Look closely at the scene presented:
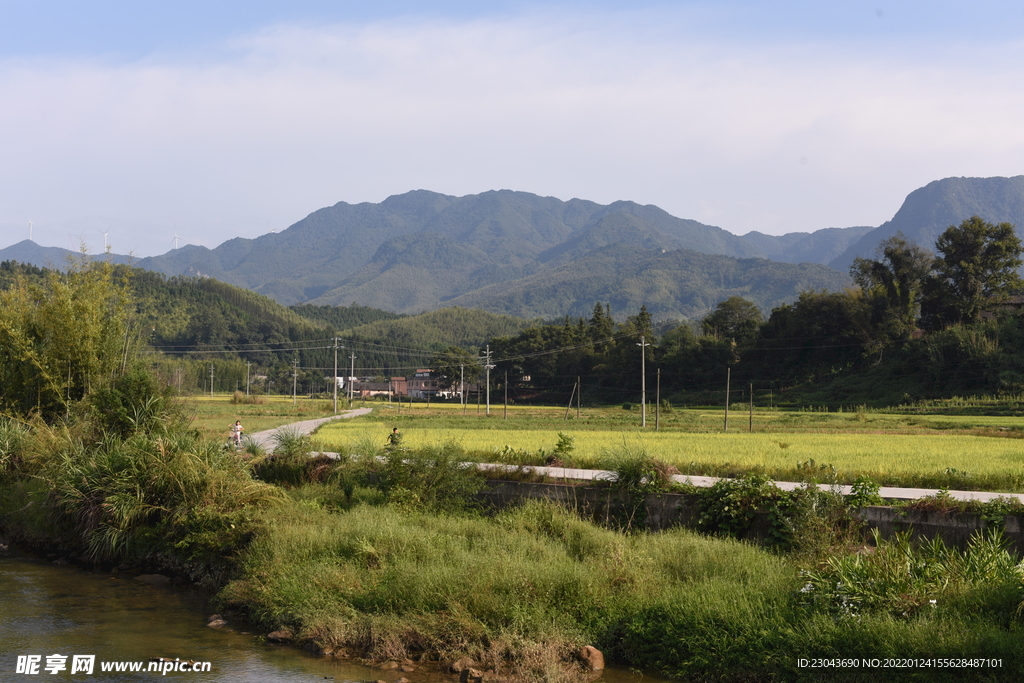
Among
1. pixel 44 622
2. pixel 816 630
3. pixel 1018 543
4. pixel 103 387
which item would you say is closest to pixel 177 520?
pixel 44 622

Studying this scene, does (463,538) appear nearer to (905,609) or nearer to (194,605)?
(194,605)

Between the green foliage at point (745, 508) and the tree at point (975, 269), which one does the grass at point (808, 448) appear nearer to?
the green foliage at point (745, 508)

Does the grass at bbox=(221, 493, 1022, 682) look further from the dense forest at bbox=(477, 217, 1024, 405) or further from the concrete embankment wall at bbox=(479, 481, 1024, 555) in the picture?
the dense forest at bbox=(477, 217, 1024, 405)

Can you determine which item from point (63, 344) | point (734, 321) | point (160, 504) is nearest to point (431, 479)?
point (160, 504)

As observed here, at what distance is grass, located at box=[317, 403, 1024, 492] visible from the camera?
1770 cm

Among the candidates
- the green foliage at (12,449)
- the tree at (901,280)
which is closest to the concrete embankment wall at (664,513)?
the green foliage at (12,449)

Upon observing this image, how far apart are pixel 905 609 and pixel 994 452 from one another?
18.0 m

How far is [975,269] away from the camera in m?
77.0

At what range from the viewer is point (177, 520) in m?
16.2

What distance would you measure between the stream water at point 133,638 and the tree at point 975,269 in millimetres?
79179

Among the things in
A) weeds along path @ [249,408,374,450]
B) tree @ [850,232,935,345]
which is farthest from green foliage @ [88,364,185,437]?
tree @ [850,232,935,345]

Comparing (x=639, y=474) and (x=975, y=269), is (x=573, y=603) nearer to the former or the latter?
(x=639, y=474)

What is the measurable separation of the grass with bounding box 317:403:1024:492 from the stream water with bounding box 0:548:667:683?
7513 mm

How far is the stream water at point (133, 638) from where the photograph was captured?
35.8 feet
